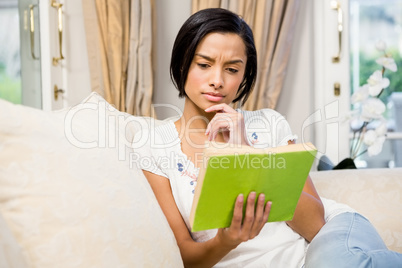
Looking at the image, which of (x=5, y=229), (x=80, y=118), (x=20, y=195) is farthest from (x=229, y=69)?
(x=5, y=229)

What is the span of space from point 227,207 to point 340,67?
214 centimetres

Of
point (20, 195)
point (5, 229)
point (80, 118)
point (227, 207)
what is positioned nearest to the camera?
point (5, 229)

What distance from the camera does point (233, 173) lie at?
0.94 m

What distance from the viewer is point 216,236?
119cm

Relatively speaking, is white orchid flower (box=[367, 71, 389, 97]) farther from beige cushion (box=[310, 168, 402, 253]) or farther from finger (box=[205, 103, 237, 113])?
finger (box=[205, 103, 237, 113])

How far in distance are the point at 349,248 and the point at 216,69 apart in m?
0.59

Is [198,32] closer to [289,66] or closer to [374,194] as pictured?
[374,194]

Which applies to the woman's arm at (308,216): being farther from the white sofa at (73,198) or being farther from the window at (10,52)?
the window at (10,52)

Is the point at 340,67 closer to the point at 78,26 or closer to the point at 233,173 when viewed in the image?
the point at 78,26

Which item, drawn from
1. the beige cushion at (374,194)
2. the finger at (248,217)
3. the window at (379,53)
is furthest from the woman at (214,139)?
the window at (379,53)

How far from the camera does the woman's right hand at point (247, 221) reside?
3.34 feet

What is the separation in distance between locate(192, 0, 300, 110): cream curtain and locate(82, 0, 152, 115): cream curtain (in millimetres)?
345

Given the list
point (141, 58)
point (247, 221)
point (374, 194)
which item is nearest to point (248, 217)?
point (247, 221)

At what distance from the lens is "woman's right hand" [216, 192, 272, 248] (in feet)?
3.34
